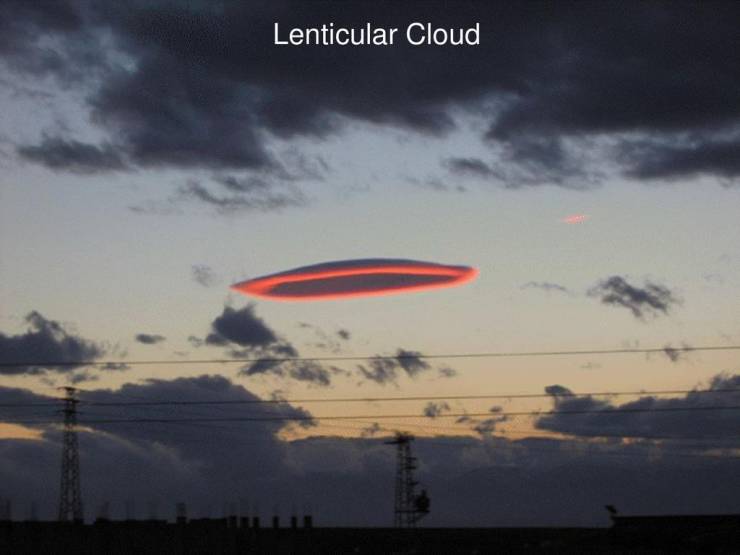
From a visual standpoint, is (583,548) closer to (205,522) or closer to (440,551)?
(440,551)

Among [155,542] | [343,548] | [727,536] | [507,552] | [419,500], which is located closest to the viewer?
[727,536]

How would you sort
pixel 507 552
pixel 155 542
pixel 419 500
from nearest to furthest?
pixel 155 542 < pixel 507 552 < pixel 419 500

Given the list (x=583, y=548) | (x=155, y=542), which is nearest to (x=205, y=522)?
(x=155, y=542)

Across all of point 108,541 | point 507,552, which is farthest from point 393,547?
point 108,541

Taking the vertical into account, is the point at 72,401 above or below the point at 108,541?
above

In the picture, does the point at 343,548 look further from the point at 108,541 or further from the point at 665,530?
the point at 665,530

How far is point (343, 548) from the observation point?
338ft

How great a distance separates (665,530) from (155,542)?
38364 mm

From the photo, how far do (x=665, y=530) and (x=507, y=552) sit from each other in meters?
16.5

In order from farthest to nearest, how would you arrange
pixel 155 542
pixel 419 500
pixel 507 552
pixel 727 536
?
1. pixel 419 500
2. pixel 507 552
3. pixel 155 542
4. pixel 727 536

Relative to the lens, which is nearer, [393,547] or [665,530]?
[665,530]

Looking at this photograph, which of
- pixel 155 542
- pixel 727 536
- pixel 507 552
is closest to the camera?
pixel 727 536

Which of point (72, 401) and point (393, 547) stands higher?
point (72, 401)

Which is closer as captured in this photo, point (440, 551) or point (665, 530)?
point (665, 530)
